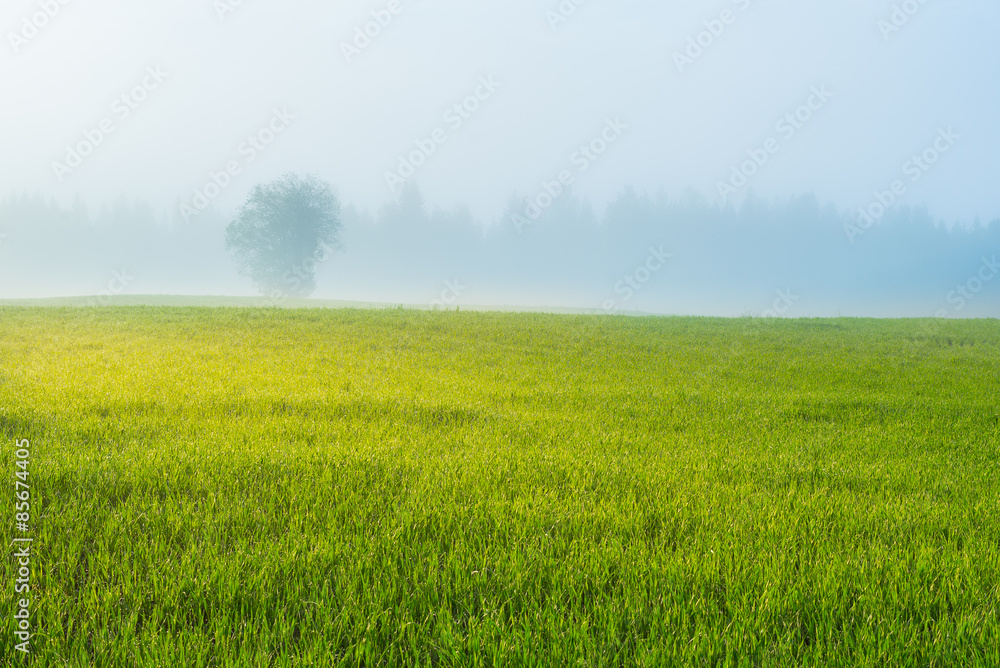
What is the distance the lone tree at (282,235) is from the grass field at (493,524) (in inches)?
2336

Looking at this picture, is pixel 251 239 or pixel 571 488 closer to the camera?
pixel 571 488

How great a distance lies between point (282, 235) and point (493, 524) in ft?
227

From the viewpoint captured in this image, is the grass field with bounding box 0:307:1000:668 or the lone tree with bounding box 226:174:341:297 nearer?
the grass field with bounding box 0:307:1000:668

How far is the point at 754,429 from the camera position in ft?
28.7

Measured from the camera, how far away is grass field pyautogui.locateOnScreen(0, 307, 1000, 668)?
3.12 meters

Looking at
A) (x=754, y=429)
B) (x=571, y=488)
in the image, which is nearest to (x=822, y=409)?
(x=754, y=429)

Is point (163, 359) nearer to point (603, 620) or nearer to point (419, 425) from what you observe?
point (419, 425)

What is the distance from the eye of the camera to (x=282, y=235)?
67.4 meters

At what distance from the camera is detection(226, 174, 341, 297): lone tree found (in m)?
67.1

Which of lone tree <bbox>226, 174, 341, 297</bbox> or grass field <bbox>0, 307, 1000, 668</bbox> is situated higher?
lone tree <bbox>226, 174, 341, 297</bbox>

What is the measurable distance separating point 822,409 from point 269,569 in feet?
31.8

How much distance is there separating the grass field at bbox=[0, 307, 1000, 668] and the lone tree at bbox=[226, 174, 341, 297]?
59332 mm

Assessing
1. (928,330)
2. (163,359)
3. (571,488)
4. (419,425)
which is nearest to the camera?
(571,488)

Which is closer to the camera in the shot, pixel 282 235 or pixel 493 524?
pixel 493 524
